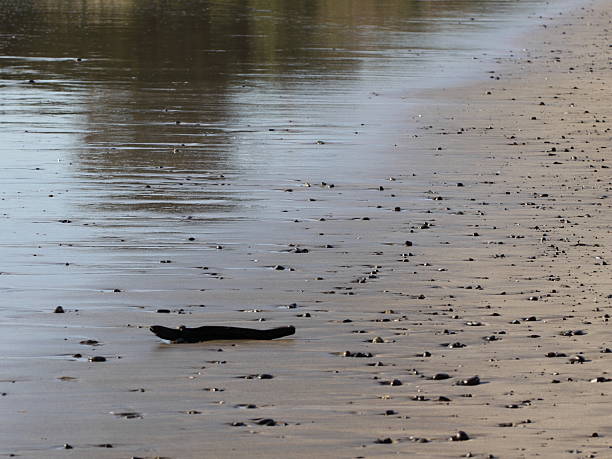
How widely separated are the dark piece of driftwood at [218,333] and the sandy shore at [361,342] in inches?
2.5

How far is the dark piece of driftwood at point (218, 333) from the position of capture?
7073 mm

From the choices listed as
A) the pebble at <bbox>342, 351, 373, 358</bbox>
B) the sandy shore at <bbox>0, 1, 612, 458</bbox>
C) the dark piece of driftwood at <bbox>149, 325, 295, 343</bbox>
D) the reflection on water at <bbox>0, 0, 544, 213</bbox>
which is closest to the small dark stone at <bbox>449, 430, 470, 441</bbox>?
the sandy shore at <bbox>0, 1, 612, 458</bbox>

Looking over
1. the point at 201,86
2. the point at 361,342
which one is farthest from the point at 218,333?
the point at 201,86

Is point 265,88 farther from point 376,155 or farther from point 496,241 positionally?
point 496,241

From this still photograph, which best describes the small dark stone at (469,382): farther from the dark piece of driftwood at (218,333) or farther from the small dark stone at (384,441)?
the dark piece of driftwood at (218,333)

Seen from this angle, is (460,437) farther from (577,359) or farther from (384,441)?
(577,359)

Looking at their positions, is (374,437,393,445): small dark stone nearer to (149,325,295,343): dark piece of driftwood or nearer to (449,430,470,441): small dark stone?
(449,430,470,441): small dark stone

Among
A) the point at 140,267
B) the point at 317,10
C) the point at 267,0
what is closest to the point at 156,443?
the point at 140,267

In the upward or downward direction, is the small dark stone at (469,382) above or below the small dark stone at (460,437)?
above

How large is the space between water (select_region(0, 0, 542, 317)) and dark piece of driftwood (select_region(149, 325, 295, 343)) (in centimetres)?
94

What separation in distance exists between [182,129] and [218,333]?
858 centimetres

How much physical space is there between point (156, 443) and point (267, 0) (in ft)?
124

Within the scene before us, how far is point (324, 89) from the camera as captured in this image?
20.0 meters

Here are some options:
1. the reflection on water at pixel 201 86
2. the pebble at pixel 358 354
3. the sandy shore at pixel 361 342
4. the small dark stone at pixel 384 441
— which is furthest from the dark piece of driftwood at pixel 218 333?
the reflection on water at pixel 201 86
